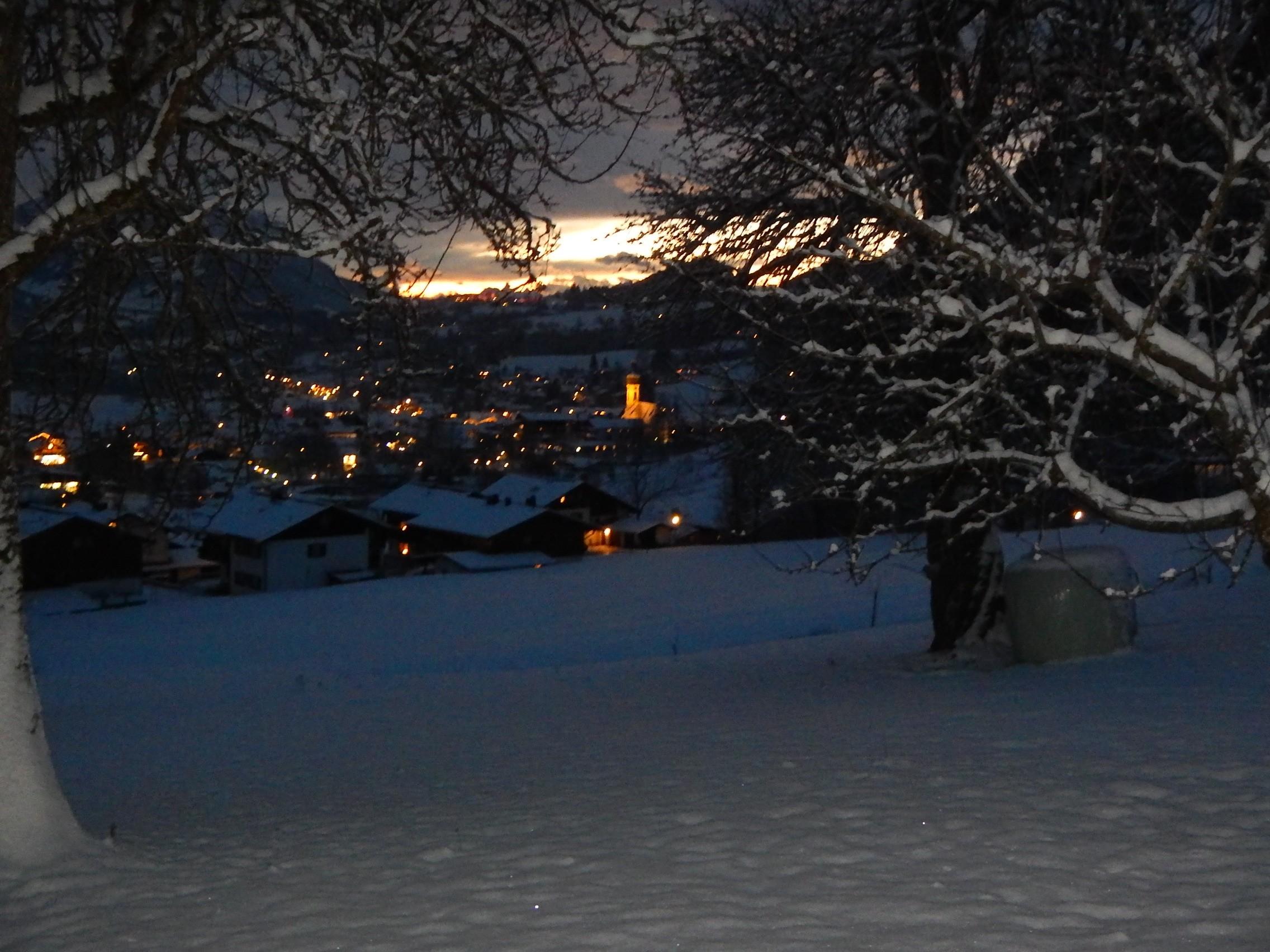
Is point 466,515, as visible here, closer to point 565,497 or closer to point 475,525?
point 475,525

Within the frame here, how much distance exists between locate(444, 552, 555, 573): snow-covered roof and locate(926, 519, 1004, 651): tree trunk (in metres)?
27.3

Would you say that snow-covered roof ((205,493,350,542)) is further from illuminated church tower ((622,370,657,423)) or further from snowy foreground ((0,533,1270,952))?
snowy foreground ((0,533,1270,952))

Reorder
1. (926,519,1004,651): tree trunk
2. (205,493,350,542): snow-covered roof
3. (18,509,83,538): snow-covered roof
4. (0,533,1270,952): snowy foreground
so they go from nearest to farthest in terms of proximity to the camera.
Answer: (0,533,1270,952): snowy foreground, (926,519,1004,651): tree trunk, (18,509,83,538): snow-covered roof, (205,493,350,542): snow-covered roof

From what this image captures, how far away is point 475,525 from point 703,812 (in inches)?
1493

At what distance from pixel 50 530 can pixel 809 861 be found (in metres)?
34.4

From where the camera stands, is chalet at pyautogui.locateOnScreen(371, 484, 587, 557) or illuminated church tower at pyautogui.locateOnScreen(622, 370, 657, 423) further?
chalet at pyautogui.locateOnScreen(371, 484, 587, 557)

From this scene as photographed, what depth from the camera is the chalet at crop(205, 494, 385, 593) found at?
39875 mm

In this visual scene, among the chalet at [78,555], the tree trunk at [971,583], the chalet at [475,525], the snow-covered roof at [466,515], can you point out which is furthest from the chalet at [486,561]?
the tree trunk at [971,583]

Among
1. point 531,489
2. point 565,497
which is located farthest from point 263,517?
point 565,497

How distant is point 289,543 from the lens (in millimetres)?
40250

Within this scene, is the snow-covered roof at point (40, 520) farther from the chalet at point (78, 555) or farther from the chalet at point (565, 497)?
the chalet at point (565, 497)

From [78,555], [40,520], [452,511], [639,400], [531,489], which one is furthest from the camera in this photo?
[452,511]

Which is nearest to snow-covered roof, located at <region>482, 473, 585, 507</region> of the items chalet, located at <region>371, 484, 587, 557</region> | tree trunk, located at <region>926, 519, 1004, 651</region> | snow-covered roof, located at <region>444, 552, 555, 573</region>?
chalet, located at <region>371, 484, 587, 557</region>

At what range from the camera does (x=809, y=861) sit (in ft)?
16.3
